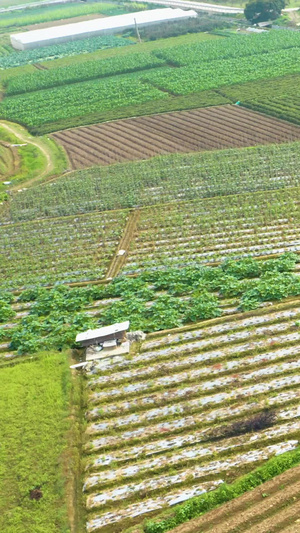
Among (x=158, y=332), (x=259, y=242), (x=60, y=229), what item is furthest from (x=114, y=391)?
(x=60, y=229)

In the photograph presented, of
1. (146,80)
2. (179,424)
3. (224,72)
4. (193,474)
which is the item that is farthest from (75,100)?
(193,474)

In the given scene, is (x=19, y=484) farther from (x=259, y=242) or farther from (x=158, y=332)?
(x=259, y=242)

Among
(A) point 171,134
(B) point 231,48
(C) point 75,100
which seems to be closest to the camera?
(A) point 171,134

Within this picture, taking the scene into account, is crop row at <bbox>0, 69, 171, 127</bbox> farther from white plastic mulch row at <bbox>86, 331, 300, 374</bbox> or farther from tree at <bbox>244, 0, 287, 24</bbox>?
white plastic mulch row at <bbox>86, 331, 300, 374</bbox>

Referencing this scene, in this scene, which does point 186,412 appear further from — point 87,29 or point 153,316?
point 87,29

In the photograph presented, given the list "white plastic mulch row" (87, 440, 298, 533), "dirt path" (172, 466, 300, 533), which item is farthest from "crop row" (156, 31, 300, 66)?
"dirt path" (172, 466, 300, 533)
